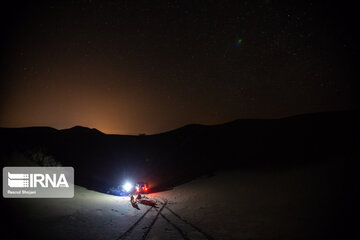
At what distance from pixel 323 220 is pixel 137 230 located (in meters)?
8.70

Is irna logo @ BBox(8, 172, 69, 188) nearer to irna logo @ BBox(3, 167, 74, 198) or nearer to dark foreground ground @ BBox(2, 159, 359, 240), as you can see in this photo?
irna logo @ BBox(3, 167, 74, 198)

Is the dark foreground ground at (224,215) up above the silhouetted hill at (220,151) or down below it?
below

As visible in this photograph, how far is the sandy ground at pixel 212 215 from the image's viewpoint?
9.17 meters

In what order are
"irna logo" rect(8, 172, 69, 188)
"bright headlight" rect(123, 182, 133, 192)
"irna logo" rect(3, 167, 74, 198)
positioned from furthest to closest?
"bright headlight" rect(123, 182, 133, 192) < "irna logo" rect(8, 172, 69, 188) < "irna logo" rect(3, 167, 74, 198)

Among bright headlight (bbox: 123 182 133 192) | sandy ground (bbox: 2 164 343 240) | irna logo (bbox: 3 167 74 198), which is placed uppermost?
irna logo (bbox: 3 167 74 198)

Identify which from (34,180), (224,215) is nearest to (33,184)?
(34,180)

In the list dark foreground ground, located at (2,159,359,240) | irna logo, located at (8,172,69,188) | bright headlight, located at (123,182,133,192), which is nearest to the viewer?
dark foreground ground, located at (2,159,359,240)

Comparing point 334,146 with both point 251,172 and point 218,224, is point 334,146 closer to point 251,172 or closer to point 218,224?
point 251,172

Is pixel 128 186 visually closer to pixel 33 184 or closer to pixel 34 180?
pixel 34 180

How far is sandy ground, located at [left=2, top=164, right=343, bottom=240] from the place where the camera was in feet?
30.1

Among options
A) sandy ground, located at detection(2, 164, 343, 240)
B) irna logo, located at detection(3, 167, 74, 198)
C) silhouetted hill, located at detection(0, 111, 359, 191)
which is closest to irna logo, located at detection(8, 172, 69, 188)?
irna logo, located at detection(3, 167, 74, 198)

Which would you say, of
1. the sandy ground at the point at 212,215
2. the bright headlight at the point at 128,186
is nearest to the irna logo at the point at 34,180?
the sandy ground at the point at 212,215

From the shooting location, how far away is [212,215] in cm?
1276

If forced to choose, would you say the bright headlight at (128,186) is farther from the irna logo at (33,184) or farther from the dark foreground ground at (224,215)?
the dark foreground ground at (224,215)
